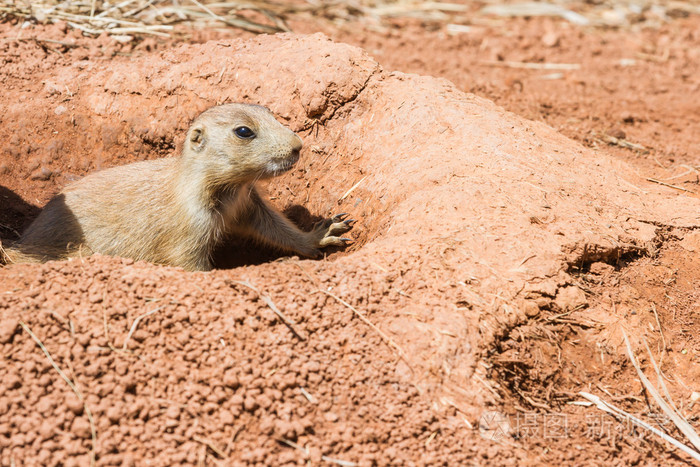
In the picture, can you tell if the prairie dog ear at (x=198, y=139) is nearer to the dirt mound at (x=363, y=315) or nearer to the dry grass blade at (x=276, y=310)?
the dirt mound at (x=363, y=315)

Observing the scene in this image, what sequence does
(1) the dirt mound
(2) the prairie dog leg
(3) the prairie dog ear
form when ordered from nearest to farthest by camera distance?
(1) the dirt mound, (3) the prairie dog ear, (2) the prairie dog leg

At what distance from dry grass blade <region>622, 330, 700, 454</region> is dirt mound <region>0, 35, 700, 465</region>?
1.82 ft

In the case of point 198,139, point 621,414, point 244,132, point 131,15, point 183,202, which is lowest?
point 621,414

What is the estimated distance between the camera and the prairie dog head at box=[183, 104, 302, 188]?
5504 millimetres

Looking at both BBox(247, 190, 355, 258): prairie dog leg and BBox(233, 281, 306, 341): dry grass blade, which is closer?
BBox(233, 281, 306, 341): dry grass blade

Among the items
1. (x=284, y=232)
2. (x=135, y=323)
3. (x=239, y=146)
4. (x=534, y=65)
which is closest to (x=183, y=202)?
(x=239, y=146)

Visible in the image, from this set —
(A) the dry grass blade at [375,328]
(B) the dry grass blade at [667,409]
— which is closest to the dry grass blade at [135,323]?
(A) the dry grass blade at [375,328]

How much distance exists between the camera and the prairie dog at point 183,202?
5.55 metres

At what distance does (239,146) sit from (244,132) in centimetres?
13

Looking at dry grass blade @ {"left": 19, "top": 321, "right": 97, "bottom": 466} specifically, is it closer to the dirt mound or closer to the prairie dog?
the dirt mound

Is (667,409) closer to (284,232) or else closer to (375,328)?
(375,328)

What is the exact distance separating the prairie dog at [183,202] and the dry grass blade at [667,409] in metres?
2.75

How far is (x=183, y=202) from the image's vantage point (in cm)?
580

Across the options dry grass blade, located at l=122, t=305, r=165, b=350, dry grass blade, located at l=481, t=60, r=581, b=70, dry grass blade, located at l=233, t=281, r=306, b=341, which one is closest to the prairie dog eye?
dry grass blade, located at l=233, t=281, r=306, b=341
